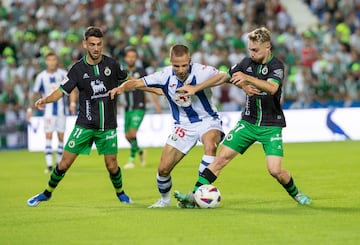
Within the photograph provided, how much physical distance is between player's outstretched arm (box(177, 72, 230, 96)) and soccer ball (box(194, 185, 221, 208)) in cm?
112

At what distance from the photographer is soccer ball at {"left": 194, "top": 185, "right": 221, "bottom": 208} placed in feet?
37.0

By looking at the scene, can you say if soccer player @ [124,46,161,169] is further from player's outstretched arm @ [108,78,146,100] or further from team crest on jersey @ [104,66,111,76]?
player's outstretched arm @ [108,78,146,100]

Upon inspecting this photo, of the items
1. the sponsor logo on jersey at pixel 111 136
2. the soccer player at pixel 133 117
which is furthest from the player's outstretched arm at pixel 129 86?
the soccer player at pixel 133 117

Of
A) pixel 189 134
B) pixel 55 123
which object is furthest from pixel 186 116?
pixel 55 123

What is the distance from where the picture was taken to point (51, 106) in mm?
18969

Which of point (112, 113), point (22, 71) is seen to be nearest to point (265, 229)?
point (112, 113)

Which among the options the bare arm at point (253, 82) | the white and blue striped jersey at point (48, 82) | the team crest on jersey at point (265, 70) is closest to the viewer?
the bare arm at point (253, 82)

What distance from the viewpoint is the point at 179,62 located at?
11.2 meters

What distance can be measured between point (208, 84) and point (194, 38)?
58.0ft

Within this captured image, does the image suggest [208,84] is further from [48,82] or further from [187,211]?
[48,82]

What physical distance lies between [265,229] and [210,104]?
248 cm

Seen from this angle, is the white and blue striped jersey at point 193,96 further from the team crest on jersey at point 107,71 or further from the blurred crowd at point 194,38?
the blurred crowd at point 194,38

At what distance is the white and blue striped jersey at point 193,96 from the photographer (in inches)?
454

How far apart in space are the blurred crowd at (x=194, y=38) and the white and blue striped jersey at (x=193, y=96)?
13.9 metres
